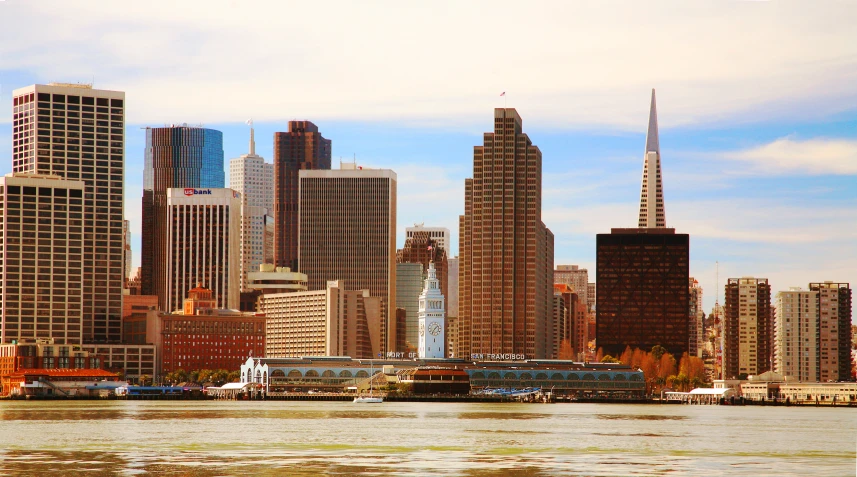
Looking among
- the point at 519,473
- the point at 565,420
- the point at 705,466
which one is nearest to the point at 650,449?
the point at 705,466

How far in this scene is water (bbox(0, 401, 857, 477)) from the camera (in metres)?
104

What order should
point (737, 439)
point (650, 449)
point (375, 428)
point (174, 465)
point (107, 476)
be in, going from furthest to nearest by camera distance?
point (375, 428)
point (737, 439)
point (650, 449)
point (174, 465)
point (107, 476)

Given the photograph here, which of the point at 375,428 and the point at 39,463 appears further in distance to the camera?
the point at 375,428

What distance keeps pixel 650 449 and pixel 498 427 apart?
143 ft

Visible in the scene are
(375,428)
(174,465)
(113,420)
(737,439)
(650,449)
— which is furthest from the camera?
(113,420)

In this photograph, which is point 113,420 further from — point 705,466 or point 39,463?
point 705,466

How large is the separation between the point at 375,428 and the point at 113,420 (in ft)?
139

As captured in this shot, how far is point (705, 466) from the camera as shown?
4277 inches

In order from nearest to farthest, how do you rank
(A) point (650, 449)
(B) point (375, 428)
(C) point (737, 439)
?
(A) point (650, 449), (C) point (737, 439), (B) point (375, 428)

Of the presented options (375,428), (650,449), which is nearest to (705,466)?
(650,449)

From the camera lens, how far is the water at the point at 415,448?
104 m

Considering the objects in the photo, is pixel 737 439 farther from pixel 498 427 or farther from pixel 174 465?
pixel 174 465

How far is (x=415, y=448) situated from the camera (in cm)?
12562

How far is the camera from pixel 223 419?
633 feet
